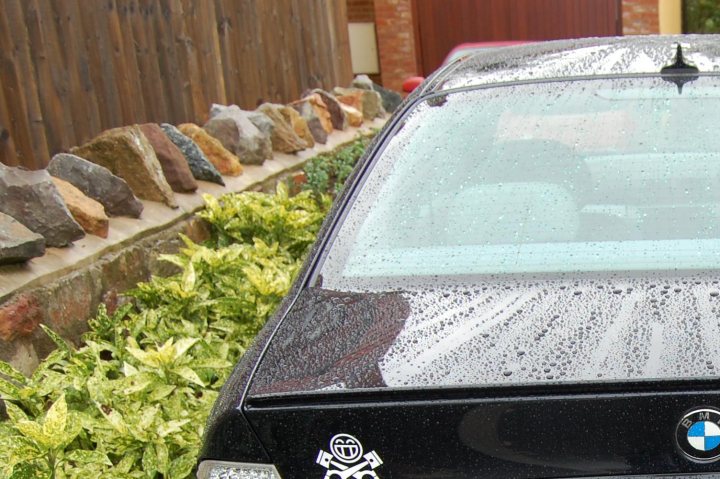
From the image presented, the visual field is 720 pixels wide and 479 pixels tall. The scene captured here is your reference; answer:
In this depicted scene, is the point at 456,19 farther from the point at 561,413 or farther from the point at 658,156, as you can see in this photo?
the point at 561,413

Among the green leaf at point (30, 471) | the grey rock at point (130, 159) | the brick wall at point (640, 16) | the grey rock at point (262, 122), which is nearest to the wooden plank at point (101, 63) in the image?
the grey rock at point (130, 159)

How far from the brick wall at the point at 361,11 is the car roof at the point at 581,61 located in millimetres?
12841

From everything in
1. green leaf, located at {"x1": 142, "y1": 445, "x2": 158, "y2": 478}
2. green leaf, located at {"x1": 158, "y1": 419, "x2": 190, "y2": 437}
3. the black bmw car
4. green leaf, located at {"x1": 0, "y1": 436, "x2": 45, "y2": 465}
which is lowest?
green leaf, located at {"x1": 142, "y1": 445, "x2": 158, "y2": 478}

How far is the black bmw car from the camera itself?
196 centimetres

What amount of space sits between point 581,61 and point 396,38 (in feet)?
41.9

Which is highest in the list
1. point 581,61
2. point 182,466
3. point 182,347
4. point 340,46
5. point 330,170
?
point 581,61

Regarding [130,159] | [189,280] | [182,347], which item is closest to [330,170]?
[130,159]

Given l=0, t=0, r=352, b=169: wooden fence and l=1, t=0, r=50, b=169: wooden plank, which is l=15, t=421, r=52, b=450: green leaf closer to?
l=0, t=0, r=352, b=169: wooden fence

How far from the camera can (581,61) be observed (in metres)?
3.42

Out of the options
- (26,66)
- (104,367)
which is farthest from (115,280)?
(26,66)

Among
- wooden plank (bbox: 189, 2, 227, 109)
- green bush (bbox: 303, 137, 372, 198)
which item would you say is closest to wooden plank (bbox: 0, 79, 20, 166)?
wooden plank (bbox: 189, 2, 227, 109)

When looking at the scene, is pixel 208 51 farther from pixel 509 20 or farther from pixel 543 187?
pixel 509 20

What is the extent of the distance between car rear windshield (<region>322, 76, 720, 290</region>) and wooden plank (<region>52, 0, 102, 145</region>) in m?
3.00

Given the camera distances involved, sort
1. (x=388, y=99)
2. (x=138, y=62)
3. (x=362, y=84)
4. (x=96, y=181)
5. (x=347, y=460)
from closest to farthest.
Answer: (x=347, y=460) < (x=96, y=181) < (x=138, y=62) < (x=362, y=84) < (x=388, y=99)
